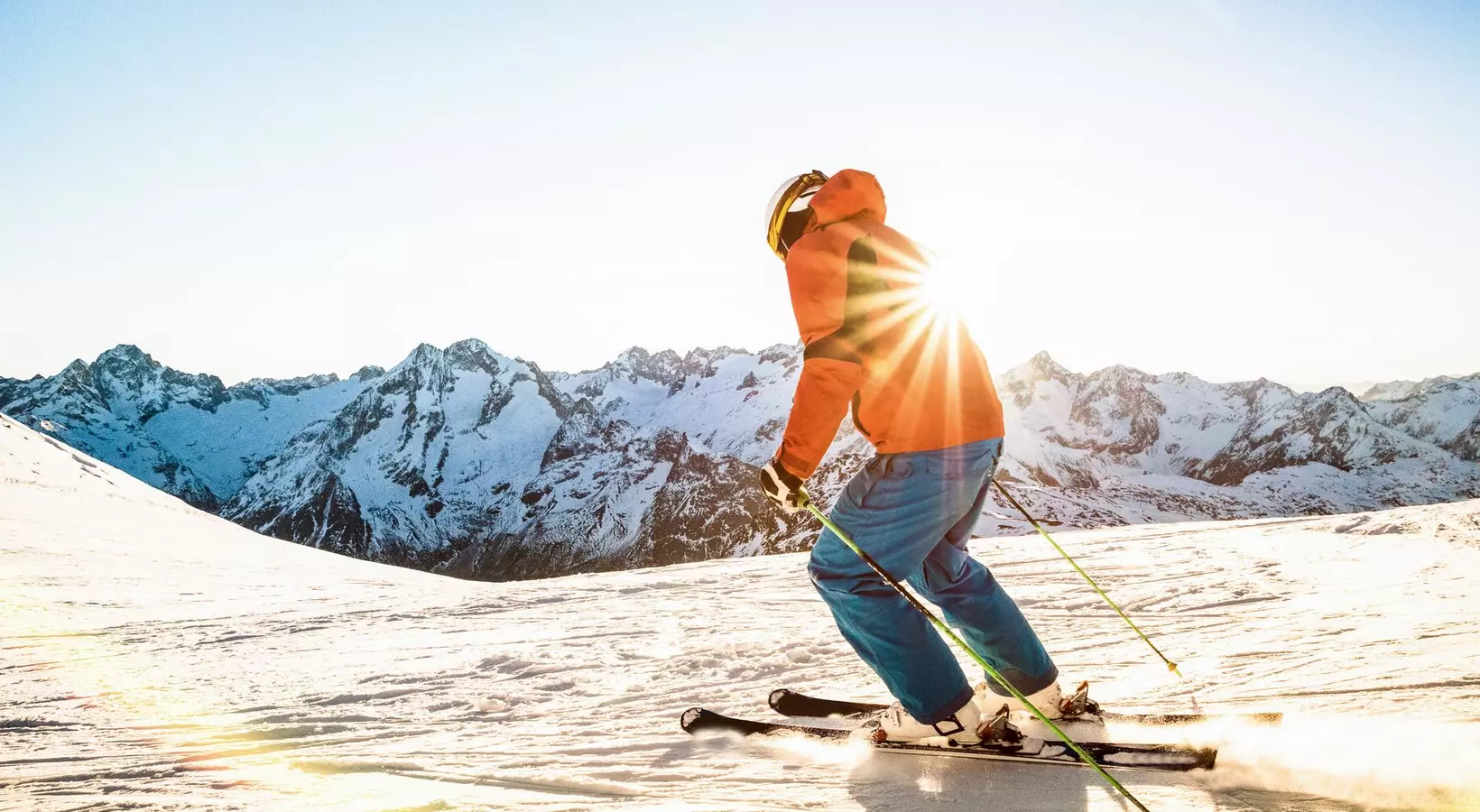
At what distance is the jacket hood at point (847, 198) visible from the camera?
360 cm

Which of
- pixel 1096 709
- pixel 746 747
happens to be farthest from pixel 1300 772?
pixel 746 747

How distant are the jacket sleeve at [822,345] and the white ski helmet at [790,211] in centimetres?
44

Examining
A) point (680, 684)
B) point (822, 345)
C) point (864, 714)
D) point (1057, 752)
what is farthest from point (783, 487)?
point (680, 684)

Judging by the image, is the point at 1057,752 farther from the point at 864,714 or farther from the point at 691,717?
the point at 691,717

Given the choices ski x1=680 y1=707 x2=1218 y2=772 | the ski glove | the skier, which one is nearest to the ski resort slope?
ski x1=680 y1=707 x2=1218 y2=772

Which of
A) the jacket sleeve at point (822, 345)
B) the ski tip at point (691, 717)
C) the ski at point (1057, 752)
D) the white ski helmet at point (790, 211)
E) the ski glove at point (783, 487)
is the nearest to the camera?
the ski at point (1057, 752)

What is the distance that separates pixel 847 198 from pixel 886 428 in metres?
1.06

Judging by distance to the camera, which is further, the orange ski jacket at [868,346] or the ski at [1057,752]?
the orange ski jacket at [868,346]

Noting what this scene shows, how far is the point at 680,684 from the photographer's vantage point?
564cm

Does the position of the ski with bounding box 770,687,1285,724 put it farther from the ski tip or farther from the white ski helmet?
the white ski helmet

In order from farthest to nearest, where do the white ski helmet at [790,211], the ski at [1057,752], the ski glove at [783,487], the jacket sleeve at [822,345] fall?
the white ski helmet at [790,211] → the ski glove at [783,487] → the jacket sleeve at [822,345] → the ski at [1057,752]

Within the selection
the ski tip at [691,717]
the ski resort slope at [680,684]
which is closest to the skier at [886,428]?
the ski resort slope at [680,684]

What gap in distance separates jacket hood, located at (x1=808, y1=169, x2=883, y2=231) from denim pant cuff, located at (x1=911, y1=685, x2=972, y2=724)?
2.19 meters

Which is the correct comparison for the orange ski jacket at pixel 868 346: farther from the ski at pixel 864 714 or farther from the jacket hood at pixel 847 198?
the ski at pixel 864 714
